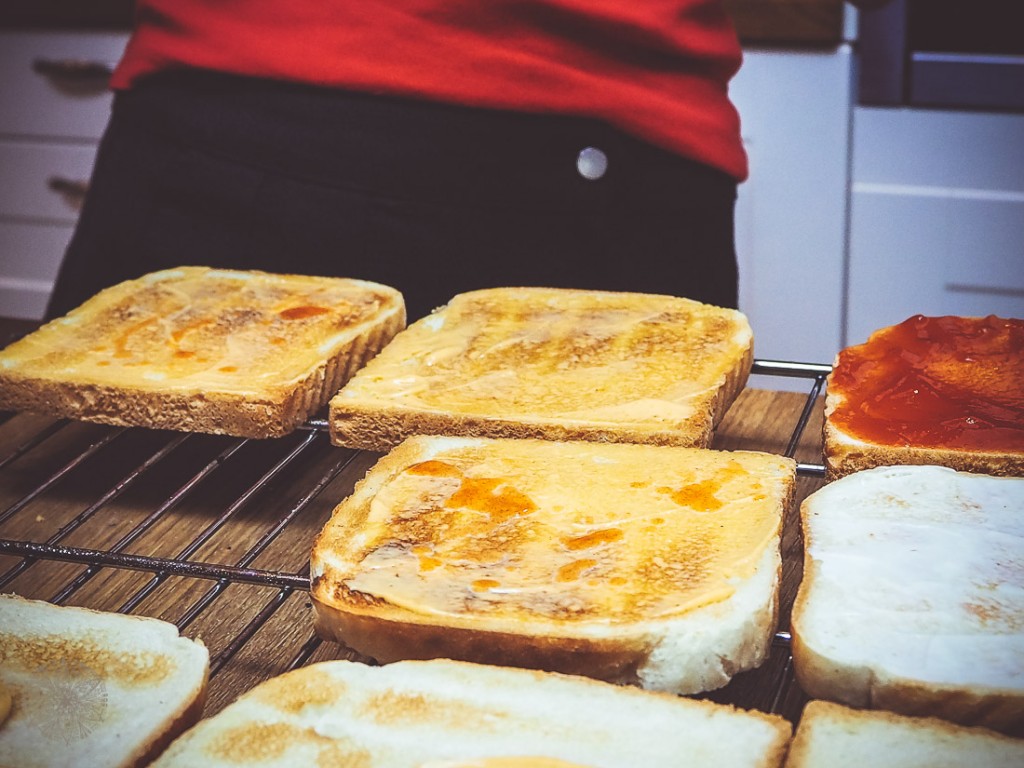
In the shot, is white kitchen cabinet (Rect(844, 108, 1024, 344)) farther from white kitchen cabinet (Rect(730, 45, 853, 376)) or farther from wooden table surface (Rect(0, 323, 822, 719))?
wooden table surface (Rect(0, 323, 822, 719))

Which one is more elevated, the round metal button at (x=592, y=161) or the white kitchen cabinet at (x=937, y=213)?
the round metal button at (x=592, y=161)

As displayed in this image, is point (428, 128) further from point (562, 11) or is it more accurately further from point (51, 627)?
point (51, 627)

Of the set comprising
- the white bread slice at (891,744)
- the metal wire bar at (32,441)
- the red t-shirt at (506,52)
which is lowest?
the metal wire bar at (32,441)

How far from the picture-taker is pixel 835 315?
2.81 m

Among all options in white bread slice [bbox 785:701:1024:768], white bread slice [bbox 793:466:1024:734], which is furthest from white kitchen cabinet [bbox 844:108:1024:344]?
white bread slice [bbox 785:701:1024:768]

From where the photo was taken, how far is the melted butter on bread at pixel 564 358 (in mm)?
1446

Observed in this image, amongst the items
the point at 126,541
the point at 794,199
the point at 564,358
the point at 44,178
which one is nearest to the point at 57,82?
the point at 44,178

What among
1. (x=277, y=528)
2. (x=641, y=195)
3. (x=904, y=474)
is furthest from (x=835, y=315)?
(x=277, y=528)

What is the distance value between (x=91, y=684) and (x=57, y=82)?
2.73 meters

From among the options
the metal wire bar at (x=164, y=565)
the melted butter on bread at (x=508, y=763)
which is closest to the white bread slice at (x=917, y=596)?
the melted butter on bread at (x=508, y=763)

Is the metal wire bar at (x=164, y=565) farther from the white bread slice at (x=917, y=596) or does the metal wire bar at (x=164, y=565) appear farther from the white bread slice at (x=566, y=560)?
the white bread slice at (x=917, y=596)

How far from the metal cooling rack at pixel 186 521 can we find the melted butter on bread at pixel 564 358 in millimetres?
103

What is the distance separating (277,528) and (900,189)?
196cm

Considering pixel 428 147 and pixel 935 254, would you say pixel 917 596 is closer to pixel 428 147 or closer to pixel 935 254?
pixel 428 147
